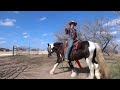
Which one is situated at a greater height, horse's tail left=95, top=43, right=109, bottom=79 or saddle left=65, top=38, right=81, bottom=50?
saddle left=65, top=38, right=81, bottom=50

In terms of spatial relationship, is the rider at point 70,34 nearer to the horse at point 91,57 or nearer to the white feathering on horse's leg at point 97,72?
the horse at point 91,57

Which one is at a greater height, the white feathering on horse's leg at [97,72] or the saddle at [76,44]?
the saddle at [76,44]

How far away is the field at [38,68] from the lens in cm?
473

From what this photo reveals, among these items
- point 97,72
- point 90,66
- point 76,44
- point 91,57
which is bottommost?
point 97,72

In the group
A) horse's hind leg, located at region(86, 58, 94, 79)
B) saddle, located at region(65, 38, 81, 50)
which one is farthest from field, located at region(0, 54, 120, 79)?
saddle, located at region(65, 38, 81, 50)

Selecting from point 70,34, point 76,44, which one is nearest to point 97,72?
point 76,44

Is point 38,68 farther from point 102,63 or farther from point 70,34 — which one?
point 102,63

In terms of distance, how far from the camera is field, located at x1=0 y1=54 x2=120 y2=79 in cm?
473

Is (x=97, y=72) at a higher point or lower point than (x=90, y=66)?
lower

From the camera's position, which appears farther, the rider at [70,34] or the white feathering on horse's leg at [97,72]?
the rider at [70,34]

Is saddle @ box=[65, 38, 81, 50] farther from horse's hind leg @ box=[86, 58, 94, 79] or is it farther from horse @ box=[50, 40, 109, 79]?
horse's hind leg @ box=[86, 58, 94, 79]

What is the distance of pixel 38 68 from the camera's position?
16.8ft

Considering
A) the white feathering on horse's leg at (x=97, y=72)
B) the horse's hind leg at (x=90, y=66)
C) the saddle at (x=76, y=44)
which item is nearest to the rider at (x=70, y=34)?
the saddle at (x=76, y=44)
